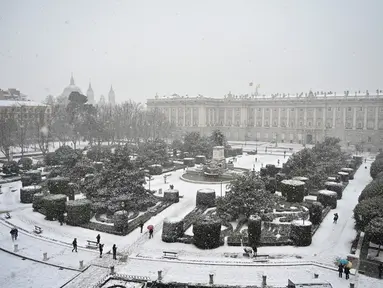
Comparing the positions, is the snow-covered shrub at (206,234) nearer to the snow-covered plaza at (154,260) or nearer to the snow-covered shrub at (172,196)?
the snow-covered plaza at (154,260)

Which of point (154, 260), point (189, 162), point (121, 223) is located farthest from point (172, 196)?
point (189, 162)

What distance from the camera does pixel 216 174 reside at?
127 ft

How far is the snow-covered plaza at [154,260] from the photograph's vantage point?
1622 centimetres

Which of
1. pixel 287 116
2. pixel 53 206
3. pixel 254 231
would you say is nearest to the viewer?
pixel 254 231

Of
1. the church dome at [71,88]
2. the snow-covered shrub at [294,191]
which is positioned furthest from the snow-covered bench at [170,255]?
the church dome at [71,88]

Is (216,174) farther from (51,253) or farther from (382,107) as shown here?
(382,107)

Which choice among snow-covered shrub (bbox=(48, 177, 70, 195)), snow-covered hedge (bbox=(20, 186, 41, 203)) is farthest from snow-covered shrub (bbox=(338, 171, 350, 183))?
snow-covered hedge (bbox=(20, 186, 41, 203))

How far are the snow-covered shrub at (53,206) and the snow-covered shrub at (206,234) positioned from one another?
977 cm

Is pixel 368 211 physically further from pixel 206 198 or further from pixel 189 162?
pixel 189 162

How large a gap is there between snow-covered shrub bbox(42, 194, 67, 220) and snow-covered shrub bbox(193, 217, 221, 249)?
977 centimetres

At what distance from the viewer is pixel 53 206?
24.1 m

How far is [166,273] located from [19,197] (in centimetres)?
1964

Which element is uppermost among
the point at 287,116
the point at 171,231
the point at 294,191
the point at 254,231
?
the point at 287,116

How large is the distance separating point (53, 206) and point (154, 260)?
9.47m
